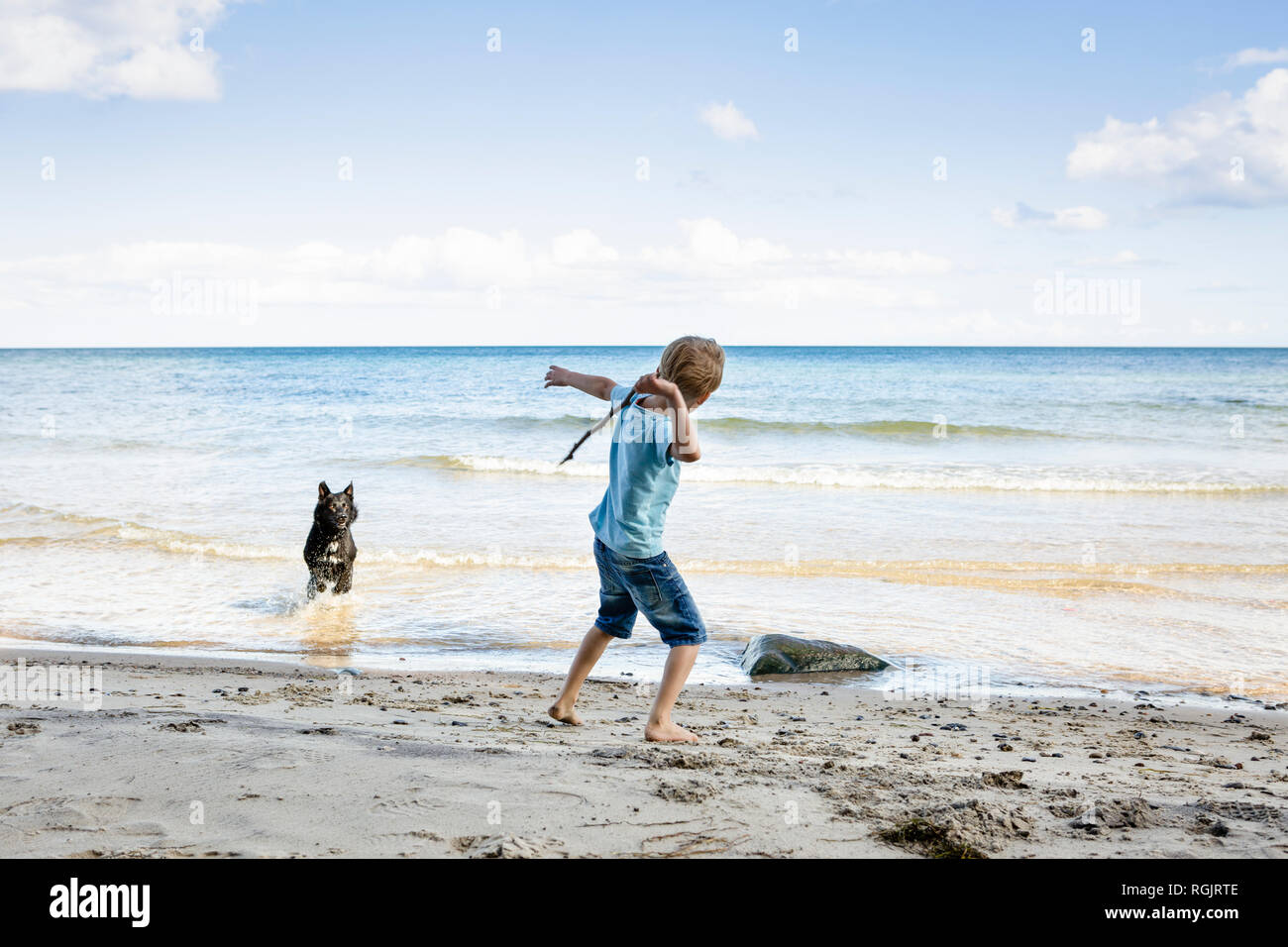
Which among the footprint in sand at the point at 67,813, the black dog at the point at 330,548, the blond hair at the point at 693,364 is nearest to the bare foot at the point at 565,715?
the blond hair at the point at 693,364

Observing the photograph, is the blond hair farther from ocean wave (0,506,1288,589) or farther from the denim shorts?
ocean wave (0,506,1288,589)

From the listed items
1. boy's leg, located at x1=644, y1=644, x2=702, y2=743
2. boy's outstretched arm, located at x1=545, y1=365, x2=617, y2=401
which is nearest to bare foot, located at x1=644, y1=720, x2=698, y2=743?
boy's leg, located at x1=644, y1=644, x2=702, y2=743

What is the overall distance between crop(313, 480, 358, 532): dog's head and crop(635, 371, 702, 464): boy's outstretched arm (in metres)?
5.52

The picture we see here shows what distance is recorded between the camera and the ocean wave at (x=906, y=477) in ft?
51.8

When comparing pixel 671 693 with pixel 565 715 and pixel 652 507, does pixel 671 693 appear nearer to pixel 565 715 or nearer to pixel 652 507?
pixel 565 715

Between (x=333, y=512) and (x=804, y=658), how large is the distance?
4.64 m

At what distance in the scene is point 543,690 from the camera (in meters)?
5.62

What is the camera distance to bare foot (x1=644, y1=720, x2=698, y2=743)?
4125mm

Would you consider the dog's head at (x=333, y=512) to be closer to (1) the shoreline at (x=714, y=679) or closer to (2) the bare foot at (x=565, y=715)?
(1) the shoreline at (x=714, y=679)

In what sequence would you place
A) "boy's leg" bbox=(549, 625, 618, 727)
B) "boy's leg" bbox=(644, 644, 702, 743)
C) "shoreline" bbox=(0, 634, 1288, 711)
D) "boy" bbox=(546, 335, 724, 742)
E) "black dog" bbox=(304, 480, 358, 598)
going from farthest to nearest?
"black dog" bbox=(304, 480, 358, 598)
"shoreline" bbox=(0, 634, 1288, 711)
"boy's leg" bbox=(549, 625, 618, 727)
"boy's leg" bbox=(644, 644, 702, 743)
"boy" bbox=(546, 335, 724, 742)

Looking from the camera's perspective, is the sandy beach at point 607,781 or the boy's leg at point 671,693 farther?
the boy's leg at point 671,693

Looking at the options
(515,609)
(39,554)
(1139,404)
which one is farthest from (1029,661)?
(1139,404)
